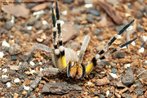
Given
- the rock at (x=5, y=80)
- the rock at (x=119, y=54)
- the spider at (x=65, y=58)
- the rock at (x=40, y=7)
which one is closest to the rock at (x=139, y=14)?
the rock at (x=119, y=54)

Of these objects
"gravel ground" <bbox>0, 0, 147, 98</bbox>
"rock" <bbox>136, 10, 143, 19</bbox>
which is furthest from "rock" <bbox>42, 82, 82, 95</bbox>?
"rock" <bbox>136, 10, 143, 19</bbox>

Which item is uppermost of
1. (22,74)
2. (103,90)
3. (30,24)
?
(30,24)

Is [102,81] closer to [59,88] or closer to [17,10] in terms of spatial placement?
[59,88]

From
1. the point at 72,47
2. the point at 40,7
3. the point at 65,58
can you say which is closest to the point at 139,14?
the point at 72,47

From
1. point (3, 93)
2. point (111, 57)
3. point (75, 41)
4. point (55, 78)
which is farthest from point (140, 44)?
point (3, 93)

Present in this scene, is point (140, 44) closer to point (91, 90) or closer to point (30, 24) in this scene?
point (91, 90)

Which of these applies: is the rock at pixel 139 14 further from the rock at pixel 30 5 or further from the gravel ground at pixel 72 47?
the rock at pixel 30 5

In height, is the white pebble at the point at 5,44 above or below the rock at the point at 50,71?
above
